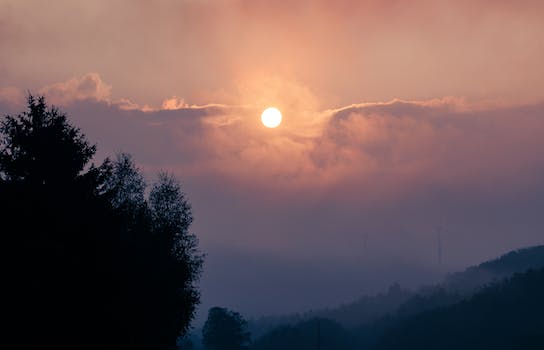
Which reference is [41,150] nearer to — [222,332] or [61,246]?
[61,246]

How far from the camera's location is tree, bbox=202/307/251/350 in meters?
141

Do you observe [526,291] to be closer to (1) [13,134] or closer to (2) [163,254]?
(2) [163,254]

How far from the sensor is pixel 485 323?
143 m

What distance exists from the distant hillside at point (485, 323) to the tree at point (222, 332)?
30.6 meters

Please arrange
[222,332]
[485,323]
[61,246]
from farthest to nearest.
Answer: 1. [485,323]
2. [222,332]
3. [61,246]

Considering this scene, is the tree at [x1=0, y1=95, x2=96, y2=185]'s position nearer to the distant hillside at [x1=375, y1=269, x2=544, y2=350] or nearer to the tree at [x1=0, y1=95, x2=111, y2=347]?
the tree at [x1=0, y1=95, x2=111, y2=347]

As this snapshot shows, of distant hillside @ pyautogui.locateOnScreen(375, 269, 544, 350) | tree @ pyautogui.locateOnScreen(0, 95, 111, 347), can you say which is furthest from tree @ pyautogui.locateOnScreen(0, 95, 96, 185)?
distant hillside @ pyautogui.locateOnScreen(375, 269, 544, 350)

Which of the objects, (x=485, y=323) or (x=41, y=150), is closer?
(x=41, y=150)

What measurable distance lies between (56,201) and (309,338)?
448 feet

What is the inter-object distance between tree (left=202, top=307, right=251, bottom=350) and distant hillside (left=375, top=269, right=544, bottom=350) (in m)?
30.6

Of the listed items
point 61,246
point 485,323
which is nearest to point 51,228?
point 61,246

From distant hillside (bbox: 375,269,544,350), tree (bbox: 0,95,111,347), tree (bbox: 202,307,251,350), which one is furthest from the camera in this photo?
tree (bbox: 202,307,251,350)

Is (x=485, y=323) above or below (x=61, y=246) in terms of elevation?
above

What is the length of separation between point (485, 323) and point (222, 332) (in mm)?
51520
